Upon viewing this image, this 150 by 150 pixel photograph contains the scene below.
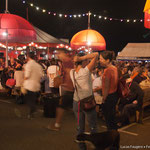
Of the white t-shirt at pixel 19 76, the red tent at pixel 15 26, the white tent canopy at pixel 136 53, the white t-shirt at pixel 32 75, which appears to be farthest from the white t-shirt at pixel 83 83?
the white tent canopy at pixel 136 53

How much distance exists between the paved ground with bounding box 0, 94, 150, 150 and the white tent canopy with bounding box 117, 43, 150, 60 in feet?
64.8

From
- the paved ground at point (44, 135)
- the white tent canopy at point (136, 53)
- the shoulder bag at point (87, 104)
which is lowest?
the paved ground at point (44, 135)

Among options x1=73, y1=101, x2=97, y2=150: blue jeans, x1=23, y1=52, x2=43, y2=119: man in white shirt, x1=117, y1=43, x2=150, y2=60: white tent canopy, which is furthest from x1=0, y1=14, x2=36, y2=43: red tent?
x1=117, y1=43, x2=150, y2=60: white tent canopy

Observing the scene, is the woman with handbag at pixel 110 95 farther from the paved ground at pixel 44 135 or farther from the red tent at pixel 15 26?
the red tent at pixel 15 26

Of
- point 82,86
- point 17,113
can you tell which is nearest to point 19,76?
point 17,113

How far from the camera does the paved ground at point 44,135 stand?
491cm

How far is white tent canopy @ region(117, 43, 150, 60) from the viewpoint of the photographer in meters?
26.2

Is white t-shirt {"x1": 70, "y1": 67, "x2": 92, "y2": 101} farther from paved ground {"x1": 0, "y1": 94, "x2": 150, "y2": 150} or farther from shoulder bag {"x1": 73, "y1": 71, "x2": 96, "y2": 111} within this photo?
paved ground {"x1": 0, "y1": 94, "x2": 150, "y2": 150}

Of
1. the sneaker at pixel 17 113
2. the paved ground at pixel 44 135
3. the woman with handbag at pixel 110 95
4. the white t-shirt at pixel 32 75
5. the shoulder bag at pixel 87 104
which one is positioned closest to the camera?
the shoulder bag at pixel 87 104

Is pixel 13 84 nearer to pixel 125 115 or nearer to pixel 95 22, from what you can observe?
pixel 125 115

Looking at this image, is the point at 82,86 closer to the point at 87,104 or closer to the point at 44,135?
the point at 87,104

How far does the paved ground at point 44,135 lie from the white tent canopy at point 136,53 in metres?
19.8

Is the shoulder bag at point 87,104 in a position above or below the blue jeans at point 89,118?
above

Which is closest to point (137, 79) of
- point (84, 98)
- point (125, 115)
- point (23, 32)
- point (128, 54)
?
point (125, 115)
